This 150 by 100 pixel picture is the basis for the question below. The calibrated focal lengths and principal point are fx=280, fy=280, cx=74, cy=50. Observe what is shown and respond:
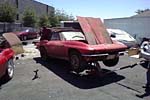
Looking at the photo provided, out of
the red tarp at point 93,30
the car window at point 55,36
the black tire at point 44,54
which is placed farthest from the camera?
the black tire at point 44,54

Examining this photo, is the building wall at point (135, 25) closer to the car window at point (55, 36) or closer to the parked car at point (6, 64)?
the car window at point (55, 36)

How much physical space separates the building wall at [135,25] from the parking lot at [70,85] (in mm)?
14407

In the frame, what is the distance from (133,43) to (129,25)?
32.9 feet

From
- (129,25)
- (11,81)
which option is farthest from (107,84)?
(129,25)

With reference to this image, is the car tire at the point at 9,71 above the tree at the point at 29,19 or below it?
below

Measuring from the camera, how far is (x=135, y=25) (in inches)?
1007

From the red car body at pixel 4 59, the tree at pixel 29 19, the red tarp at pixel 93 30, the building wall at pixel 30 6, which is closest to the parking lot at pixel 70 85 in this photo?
the red car body at pixel 4 59

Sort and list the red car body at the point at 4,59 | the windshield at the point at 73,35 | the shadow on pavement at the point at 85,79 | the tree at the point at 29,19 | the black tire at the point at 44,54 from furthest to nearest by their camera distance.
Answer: the tree at the point at 29,19, the black tire at the point at 44,54, the windshield at the point at 73,35, the shadow on pavement at the point at 85,79, the red car body at the point at 4,59

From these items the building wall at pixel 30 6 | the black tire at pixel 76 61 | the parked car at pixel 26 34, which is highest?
the building wall at pixel 30 6

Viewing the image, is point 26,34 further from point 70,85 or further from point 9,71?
point 70,85

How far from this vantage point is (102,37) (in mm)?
9727

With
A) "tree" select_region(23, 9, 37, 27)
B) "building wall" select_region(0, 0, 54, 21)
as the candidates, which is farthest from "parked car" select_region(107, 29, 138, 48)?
"building wall" select_region(0, 0, 54, 21)

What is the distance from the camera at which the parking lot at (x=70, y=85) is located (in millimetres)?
6895

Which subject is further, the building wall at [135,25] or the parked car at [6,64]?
the building wall at [135,25]
